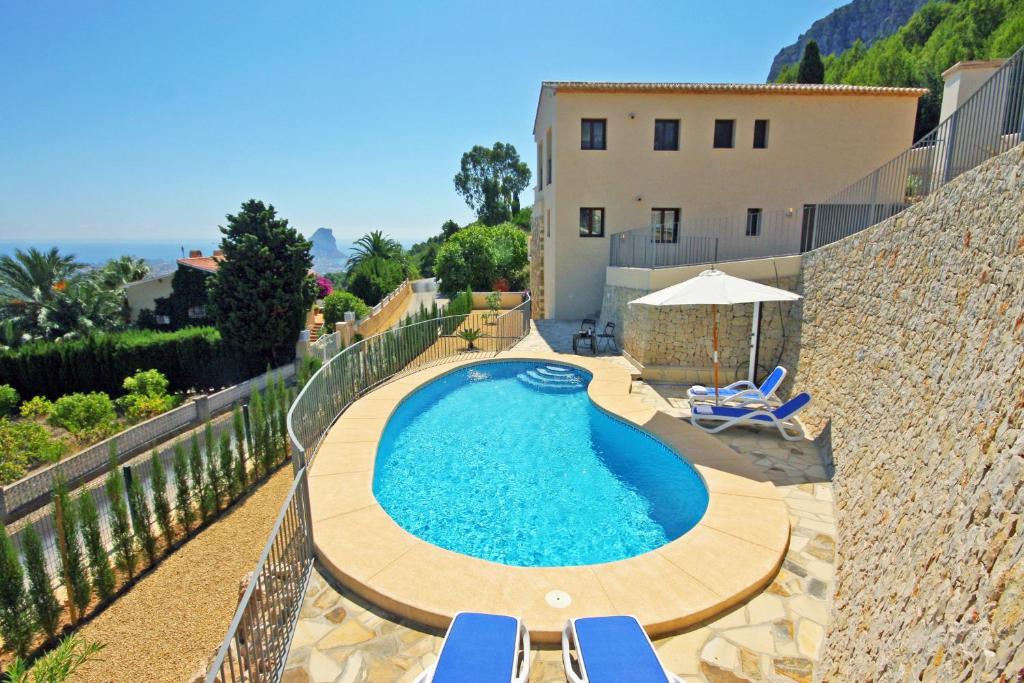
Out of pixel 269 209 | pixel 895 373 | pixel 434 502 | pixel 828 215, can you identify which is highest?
pixel 269 209

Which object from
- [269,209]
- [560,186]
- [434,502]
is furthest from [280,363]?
[434,502]

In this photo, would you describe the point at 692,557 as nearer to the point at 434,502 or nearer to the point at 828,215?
the point at 434,502

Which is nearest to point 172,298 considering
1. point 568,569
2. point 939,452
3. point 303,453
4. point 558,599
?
point 303,453

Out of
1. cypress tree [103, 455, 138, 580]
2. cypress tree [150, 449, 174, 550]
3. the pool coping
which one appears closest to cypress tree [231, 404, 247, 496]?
cypress tree [150, 449, 174, 550]

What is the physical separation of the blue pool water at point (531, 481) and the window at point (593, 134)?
1039 cm

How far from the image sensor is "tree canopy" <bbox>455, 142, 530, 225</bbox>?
64.8 m

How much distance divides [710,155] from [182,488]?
18.3 meters

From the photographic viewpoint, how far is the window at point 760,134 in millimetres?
17438

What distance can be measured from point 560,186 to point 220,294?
1347 cm

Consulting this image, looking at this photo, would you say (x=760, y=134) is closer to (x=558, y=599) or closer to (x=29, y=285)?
(x=558, y=599)

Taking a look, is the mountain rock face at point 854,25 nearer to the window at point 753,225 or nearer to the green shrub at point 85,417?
the window at point 753,225

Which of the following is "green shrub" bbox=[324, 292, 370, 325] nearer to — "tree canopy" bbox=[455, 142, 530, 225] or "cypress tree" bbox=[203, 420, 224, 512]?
"cypress tree" bbox=[203, 420, 224, 512]

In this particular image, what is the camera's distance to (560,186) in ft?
58.0

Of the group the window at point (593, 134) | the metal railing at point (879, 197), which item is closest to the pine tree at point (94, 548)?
the metal railing at point (879, 197)
